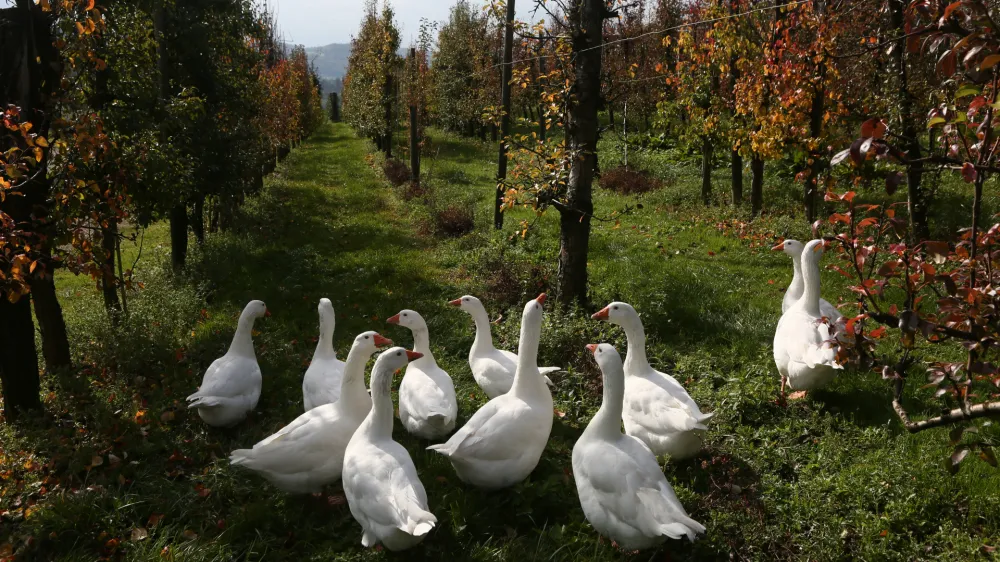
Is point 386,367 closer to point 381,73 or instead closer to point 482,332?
point 482,332

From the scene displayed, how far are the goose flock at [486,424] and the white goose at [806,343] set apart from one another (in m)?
0.01

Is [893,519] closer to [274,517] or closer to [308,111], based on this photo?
[274,517]

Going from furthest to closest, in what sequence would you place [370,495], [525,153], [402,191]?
[402,191], [525,153], [370,495]

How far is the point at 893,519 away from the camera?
152 inches

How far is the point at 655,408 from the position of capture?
4.66m

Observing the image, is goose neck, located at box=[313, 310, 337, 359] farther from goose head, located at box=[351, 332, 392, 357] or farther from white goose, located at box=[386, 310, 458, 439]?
goose head, located at box=[351, 332, 392, 357]

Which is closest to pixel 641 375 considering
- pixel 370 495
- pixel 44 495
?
pixel 370 495

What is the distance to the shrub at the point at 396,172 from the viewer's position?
2006cm

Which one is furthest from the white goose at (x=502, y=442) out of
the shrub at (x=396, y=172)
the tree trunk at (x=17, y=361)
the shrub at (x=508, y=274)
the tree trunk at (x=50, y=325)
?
the shrub at (x=396, y=172)

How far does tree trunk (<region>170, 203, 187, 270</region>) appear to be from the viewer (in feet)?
34.6

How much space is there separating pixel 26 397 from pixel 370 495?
3987mm

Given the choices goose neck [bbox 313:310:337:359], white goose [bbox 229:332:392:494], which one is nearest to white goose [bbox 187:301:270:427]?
goose neck [bbox 313:310:337:359]

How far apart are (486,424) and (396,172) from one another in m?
17.4

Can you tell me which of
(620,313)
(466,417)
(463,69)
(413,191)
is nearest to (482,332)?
(466,417)
